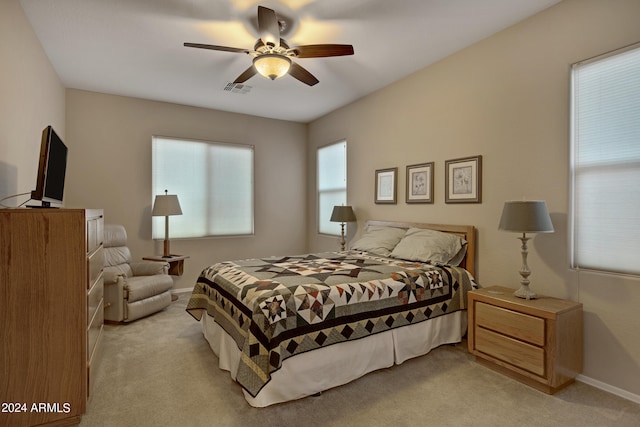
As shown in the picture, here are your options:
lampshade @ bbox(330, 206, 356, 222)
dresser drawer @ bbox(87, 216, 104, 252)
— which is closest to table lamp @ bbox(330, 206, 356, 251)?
lampshade @ bbox(330, 206, 356, 222)

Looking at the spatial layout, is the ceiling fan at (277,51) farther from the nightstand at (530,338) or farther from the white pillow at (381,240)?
the nightstand at (530,338)

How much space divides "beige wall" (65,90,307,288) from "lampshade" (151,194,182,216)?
0.42 meters

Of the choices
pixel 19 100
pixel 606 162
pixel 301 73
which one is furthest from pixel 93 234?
pixel 606 162

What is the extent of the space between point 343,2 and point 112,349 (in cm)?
352

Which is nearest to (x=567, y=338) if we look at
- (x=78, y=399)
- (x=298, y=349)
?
(x=298, y=349)

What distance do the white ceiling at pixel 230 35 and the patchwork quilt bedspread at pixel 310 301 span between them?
83.0 inches

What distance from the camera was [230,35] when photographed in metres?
2.92

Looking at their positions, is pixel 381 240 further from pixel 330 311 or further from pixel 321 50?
pixel 321 50

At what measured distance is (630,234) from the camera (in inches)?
85.7

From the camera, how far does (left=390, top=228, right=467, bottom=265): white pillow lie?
3.09m

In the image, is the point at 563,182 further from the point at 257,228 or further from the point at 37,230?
the point at 257,228

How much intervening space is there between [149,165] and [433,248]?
159 inches

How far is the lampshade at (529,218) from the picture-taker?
231 centimetres

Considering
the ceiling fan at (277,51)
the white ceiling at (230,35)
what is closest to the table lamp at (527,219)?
the white ceiling at (230,35)
